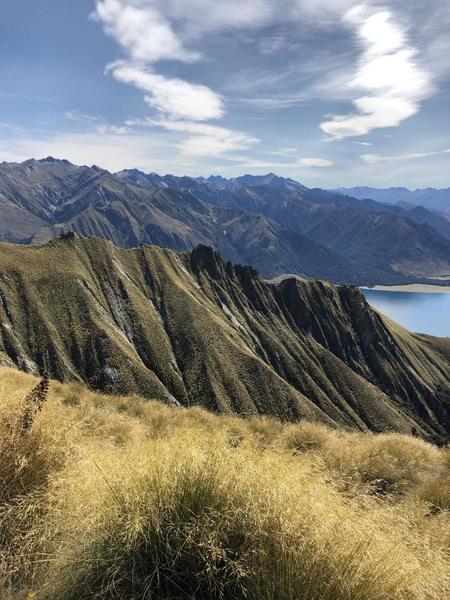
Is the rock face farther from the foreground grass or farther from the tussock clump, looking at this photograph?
the foreground grass

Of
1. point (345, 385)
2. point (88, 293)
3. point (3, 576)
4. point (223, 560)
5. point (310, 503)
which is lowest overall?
point (345, 385)

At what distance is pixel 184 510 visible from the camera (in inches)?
204

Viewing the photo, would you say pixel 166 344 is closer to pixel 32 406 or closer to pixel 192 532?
pixel 32 406

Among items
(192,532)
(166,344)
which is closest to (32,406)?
(192,532)

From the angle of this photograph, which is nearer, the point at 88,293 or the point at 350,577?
the point at 350,577

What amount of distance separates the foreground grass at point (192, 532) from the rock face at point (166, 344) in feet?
302

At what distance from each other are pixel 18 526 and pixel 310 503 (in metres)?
4.01

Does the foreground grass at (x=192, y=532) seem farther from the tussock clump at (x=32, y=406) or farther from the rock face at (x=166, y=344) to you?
the rock face at (x=166, y=344)

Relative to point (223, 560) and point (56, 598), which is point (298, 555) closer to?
point (223, 560)

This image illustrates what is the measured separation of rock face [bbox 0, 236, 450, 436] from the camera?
119188 mm

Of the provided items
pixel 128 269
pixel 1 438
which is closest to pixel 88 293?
pixel 128 269

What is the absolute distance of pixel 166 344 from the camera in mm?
143875

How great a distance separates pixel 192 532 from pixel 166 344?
141115 millimetres

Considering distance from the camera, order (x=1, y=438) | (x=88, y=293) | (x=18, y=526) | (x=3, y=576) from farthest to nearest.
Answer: (x=88, y=293) < (x=1, y=438) < (x=18, y=526) < (x=3, y=576)
